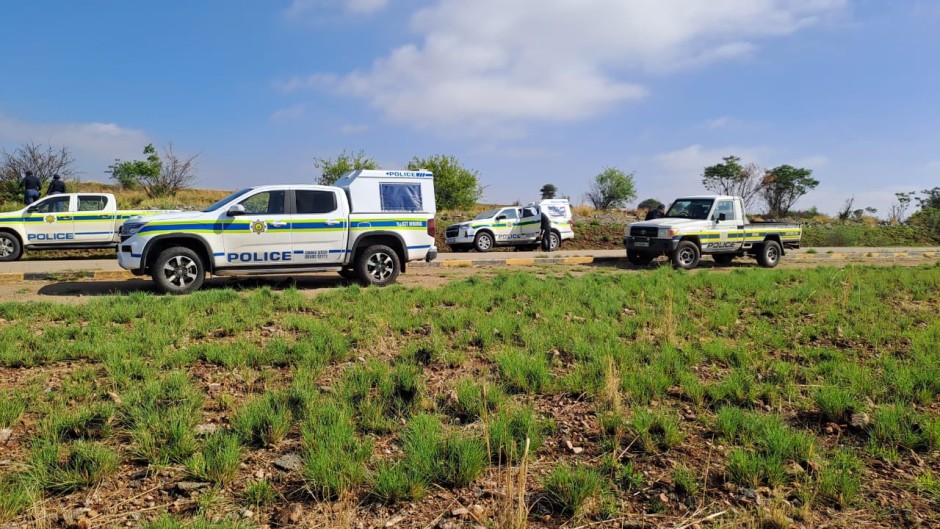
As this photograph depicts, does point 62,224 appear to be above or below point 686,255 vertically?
above

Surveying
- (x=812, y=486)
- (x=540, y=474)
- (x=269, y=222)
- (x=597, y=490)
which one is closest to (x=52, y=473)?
(x=540, y=474)

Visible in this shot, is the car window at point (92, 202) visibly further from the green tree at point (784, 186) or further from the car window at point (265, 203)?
the green tree at point (784, 186)

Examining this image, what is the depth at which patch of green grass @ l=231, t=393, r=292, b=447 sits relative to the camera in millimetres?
3824

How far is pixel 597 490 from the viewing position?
3.24 metres

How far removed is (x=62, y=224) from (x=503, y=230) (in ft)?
45.3

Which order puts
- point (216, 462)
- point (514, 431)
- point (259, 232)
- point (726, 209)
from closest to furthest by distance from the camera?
1. point (216, 462)
2. point (514, 431)
3. point (259, 232)
4. point (726, 209)

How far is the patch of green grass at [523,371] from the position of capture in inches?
194

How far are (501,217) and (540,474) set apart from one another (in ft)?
60.7

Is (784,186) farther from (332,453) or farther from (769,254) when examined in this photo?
(332,453)

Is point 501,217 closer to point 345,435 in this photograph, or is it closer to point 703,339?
point 703,339

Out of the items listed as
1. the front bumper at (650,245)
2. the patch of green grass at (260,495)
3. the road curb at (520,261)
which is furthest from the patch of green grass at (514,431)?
the front bumper at (650,245)

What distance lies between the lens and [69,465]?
3410mm

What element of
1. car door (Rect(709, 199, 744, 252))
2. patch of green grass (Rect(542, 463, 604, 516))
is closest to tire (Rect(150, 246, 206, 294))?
patch of green grass (Rect(542, 463, 604, 516))

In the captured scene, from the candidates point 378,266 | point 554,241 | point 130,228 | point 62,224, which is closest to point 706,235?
point 554,241
